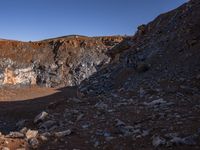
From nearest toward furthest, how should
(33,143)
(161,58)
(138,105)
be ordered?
(33,143) < (138,105) < (161,58)

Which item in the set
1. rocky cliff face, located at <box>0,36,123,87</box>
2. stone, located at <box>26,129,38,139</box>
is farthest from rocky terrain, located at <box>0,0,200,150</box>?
rocky cliff face, located at <box>0,36,123,87</box>

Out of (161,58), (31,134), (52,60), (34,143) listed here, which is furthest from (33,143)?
(52,60)

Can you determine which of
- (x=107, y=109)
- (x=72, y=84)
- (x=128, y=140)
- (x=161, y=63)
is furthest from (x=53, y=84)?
(x=128, y=140)

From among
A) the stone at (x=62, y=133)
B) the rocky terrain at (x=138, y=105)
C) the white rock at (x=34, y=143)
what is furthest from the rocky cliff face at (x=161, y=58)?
the white rock at (x=34, y=143)

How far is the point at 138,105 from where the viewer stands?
13.1m

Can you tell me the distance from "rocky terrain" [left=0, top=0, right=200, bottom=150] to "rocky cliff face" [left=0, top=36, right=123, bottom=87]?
24.2 meters

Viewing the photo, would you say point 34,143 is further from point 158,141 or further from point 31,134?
point 158,141

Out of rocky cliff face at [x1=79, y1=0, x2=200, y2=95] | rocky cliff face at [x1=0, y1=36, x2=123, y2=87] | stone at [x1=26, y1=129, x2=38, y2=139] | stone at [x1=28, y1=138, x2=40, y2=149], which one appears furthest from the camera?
rocky cliff face at [x1=0, y1=36, x2=123, y2=87]

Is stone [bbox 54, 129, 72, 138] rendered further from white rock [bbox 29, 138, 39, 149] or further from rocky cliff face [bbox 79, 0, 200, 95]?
rocky cliff face [bbox 79, 0, 200, 95]

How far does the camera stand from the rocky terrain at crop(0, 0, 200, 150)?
9.85 metres

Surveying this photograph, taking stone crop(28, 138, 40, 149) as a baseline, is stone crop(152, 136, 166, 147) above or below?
above

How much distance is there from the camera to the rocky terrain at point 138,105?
9.85 meters

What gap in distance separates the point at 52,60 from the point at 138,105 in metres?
38.8

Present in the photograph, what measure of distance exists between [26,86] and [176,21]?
3028 centimetres
